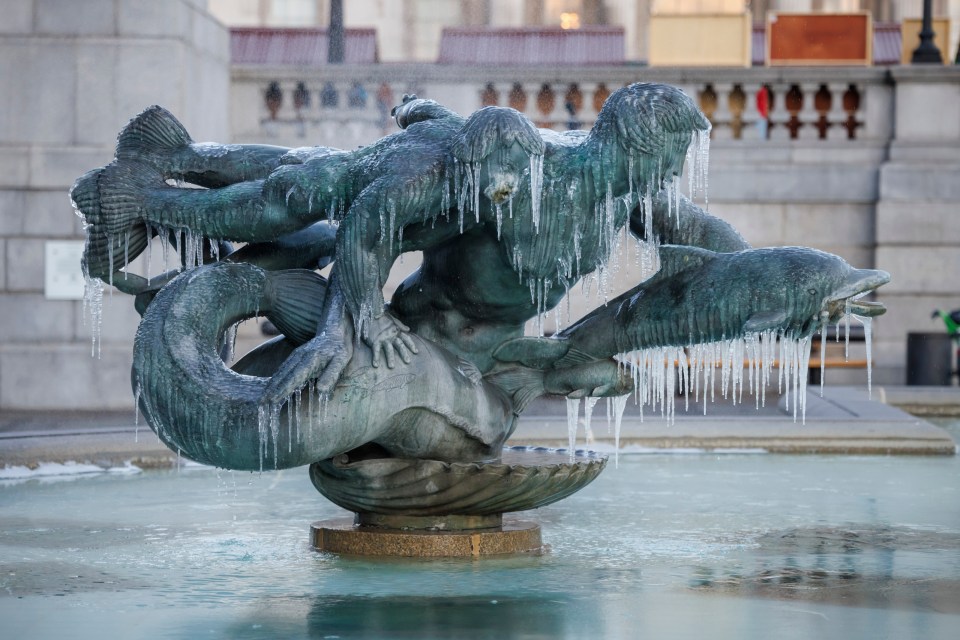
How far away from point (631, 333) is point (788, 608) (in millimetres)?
1345

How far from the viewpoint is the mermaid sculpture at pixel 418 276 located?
5414mm

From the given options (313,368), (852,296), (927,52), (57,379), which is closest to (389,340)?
(313,368)

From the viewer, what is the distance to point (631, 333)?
19.4 ft

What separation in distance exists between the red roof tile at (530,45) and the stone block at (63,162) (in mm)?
17462

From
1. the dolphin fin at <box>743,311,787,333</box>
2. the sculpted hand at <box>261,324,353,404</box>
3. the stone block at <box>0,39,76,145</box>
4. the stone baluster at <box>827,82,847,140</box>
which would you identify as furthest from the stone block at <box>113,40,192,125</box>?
the dolphin fin at <box>743,311,787,333</box>

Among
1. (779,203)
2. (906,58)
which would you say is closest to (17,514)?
(779,203)

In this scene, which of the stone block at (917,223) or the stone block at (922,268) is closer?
the stone block at (917,223)

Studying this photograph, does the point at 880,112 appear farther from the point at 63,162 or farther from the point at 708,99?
the point at 63,162

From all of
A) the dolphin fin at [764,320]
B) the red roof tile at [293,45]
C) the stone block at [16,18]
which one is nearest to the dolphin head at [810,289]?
the dolphin fin at [764,320]

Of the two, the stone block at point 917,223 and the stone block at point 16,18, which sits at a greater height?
the stone block at point 16,18

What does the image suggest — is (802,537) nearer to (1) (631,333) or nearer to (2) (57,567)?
(1) (631,333)

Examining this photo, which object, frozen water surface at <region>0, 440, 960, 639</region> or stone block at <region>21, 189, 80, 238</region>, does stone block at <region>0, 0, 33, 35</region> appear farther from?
frozen water surface at <region>0, 440, 960, 639</region>

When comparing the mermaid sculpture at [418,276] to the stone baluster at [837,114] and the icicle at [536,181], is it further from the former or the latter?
the stone baluster at [837,114]

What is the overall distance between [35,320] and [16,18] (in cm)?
292
